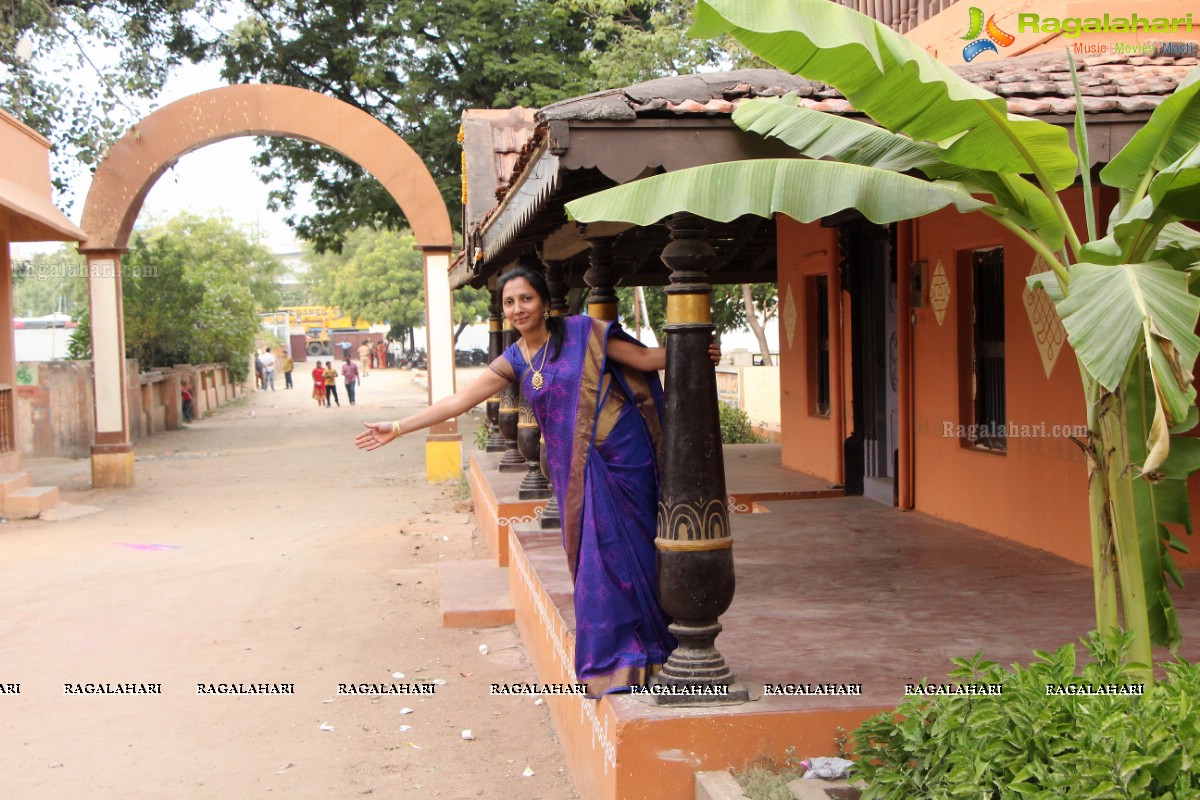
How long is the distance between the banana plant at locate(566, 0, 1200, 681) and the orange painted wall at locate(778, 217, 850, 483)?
6.43 m

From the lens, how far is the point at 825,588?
6.32m

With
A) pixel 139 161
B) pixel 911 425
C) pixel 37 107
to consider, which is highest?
pixel 37 107

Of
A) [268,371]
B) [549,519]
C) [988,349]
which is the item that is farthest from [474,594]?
[268,371]

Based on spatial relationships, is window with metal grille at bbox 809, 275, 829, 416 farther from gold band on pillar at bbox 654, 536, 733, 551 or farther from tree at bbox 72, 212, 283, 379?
tree at bbox 72, 212, 283, 379

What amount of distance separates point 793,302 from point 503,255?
120 inches

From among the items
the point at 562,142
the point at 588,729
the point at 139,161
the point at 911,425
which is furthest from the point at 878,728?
the point at 139,161

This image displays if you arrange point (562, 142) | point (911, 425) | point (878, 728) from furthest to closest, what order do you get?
point (911, 425) < point (562, 142) < point (878, 728)

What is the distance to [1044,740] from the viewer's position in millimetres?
3152

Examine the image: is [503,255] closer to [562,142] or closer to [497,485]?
[497,485]

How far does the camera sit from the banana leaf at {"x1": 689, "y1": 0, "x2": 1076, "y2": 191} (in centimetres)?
364

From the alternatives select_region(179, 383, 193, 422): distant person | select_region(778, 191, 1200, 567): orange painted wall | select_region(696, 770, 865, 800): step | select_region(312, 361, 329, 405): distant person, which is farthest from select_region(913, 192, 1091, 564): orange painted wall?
select_region(312, 361, 329, 405): distant person

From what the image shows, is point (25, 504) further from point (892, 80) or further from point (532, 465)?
point (892, 80)

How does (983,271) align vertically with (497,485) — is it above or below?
above

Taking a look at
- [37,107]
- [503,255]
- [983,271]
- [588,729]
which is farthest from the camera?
[37,107]
